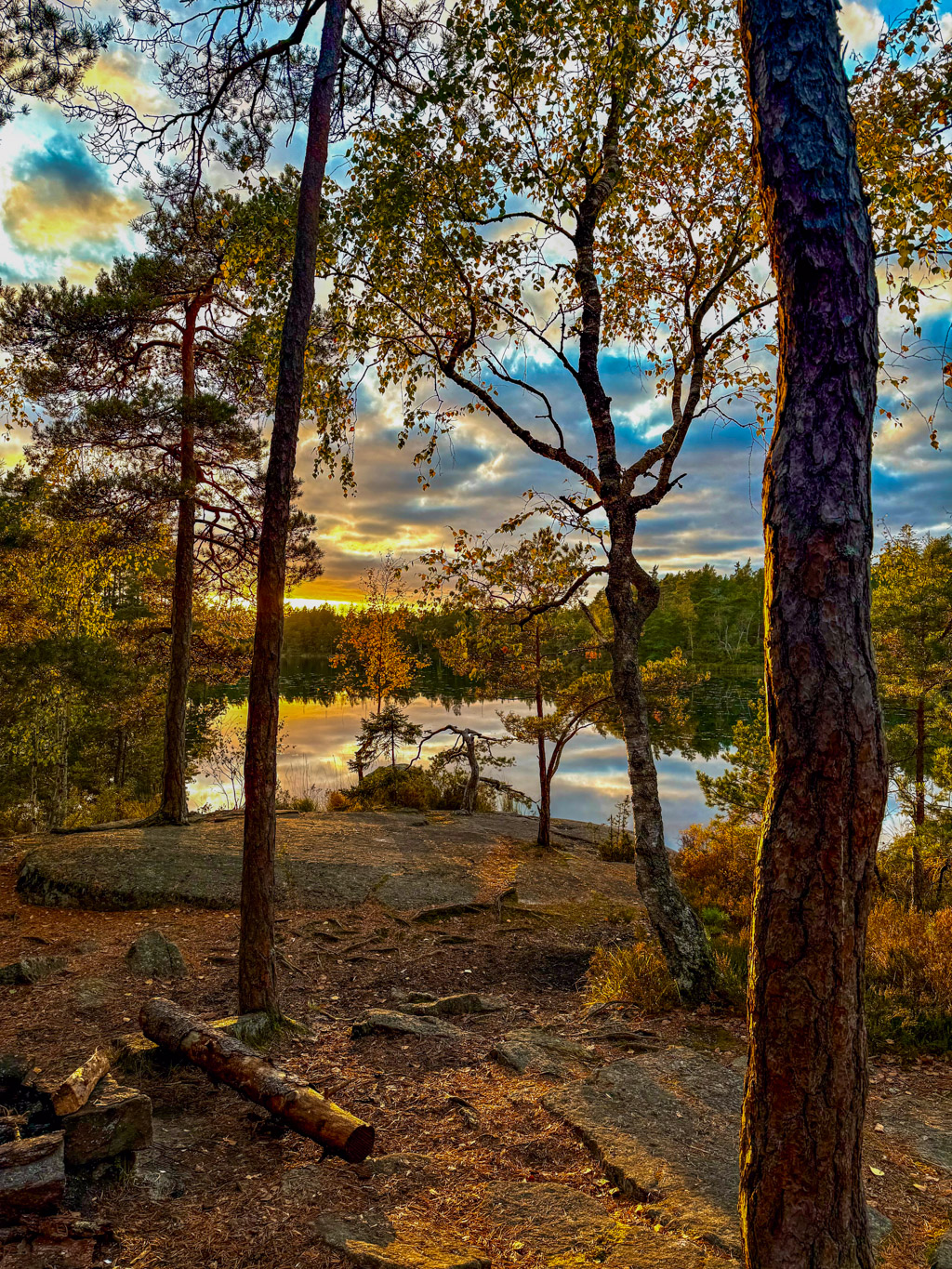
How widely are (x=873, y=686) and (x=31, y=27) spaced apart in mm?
8992

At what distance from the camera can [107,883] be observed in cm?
900

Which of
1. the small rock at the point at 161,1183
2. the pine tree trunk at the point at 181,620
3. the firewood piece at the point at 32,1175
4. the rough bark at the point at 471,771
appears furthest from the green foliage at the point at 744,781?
the firewood piece at the point at 32,1175

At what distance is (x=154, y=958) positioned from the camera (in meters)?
6.71

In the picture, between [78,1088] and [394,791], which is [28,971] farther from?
[394,791]

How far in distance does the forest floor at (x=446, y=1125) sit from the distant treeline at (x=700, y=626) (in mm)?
62982

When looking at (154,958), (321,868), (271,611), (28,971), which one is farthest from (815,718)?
(321,868)

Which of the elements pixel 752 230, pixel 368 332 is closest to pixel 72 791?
pixel 368 332

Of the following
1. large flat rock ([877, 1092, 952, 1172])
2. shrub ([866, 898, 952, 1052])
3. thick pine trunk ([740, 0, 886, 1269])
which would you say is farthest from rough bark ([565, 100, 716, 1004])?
thick pine trunk ([740, 0, 886, 1269])

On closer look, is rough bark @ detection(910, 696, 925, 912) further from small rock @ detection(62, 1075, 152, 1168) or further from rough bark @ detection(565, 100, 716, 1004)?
small rock @ detection(62, 1075, 152, 1168)

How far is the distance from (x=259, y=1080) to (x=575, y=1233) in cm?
191

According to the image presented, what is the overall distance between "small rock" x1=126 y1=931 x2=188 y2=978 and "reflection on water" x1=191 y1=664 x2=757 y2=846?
7.91 metres

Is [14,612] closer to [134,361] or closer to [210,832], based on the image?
[134,361]

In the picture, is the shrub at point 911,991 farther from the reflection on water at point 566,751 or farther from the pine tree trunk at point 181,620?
the pine tree trunk at point 181,620

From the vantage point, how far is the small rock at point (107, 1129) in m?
3.13
